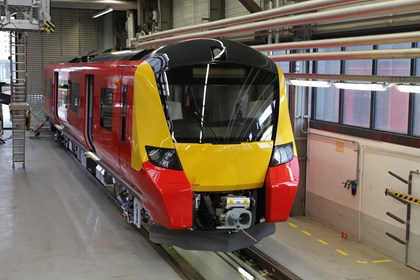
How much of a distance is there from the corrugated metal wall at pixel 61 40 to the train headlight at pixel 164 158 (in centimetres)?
1731

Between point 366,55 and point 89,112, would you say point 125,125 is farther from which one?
point 366,55

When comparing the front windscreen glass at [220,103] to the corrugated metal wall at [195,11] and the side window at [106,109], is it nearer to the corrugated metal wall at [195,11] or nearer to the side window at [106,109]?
the side window at [106,109]

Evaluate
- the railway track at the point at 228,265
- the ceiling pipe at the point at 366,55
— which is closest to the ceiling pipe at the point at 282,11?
the ceiling pipe at the point at 366,55

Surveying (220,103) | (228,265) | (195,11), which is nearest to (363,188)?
(228,265)

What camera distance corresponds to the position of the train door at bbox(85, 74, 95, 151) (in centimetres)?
917

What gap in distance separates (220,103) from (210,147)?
56 centimetres

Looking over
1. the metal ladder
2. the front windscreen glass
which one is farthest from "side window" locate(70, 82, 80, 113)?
the front windscreen glass

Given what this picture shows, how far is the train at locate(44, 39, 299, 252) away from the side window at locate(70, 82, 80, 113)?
13.9 ft

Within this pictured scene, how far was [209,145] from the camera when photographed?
592 centimetres

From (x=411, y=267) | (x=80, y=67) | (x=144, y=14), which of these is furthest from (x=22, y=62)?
(x=411, y=267)

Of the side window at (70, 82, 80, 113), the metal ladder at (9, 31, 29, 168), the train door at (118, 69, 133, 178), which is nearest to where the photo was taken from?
the train door at (118, 69, 133, 178)

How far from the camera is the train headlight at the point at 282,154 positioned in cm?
616

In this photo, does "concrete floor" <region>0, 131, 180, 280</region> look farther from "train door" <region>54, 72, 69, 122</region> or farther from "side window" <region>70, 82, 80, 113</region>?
"side window" <region>70, 82, 80, 113</region>

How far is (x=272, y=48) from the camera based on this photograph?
8367 mm
